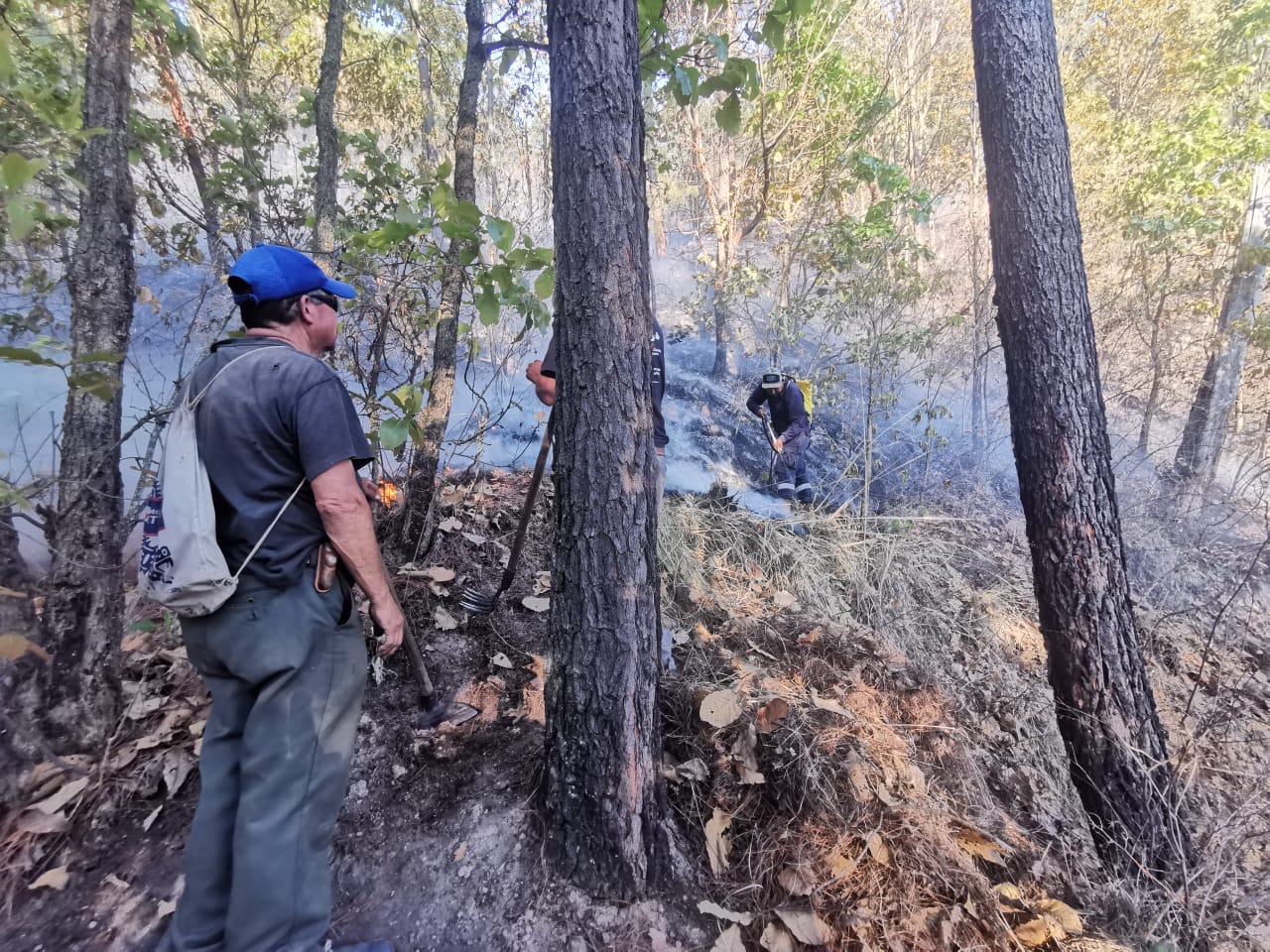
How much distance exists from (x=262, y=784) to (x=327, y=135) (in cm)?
356

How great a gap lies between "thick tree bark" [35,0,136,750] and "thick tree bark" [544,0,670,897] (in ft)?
5.32

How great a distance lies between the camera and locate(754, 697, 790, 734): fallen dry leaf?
2037mm

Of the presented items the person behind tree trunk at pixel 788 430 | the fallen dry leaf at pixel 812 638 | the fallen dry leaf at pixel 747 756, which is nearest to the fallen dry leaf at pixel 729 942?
the fallen dry leaf at pixel 747 756

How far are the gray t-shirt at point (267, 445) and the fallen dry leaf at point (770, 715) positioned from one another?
1641 millimetres

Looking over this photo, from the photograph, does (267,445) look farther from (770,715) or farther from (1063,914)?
(1063,914)

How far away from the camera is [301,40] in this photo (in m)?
6.08

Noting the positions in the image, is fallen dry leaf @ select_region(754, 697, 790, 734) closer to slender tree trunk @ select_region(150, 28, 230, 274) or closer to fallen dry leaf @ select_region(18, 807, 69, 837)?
fallen dry leaf @ select_region(18, 807, 69, 837)

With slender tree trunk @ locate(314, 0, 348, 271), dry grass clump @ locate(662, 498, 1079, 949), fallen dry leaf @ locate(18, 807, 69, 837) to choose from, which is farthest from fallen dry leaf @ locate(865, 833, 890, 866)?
slender tree trunk @ locate(314, 0, 348, 271)

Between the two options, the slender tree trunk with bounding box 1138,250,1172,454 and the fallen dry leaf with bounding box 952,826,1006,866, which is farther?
the slender tree trunk with bounding box 1138,250,1172,454

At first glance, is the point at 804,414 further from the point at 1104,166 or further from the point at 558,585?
the point at 1104,166

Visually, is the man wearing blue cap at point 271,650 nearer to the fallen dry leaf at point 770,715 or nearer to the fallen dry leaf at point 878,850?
the fallen dry leaf at point 770,715

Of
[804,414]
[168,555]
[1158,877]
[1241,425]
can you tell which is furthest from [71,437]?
[1241,425]

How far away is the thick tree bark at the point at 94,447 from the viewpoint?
1.90m

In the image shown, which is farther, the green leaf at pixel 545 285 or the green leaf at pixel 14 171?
the green leaf at pixel 545 285
